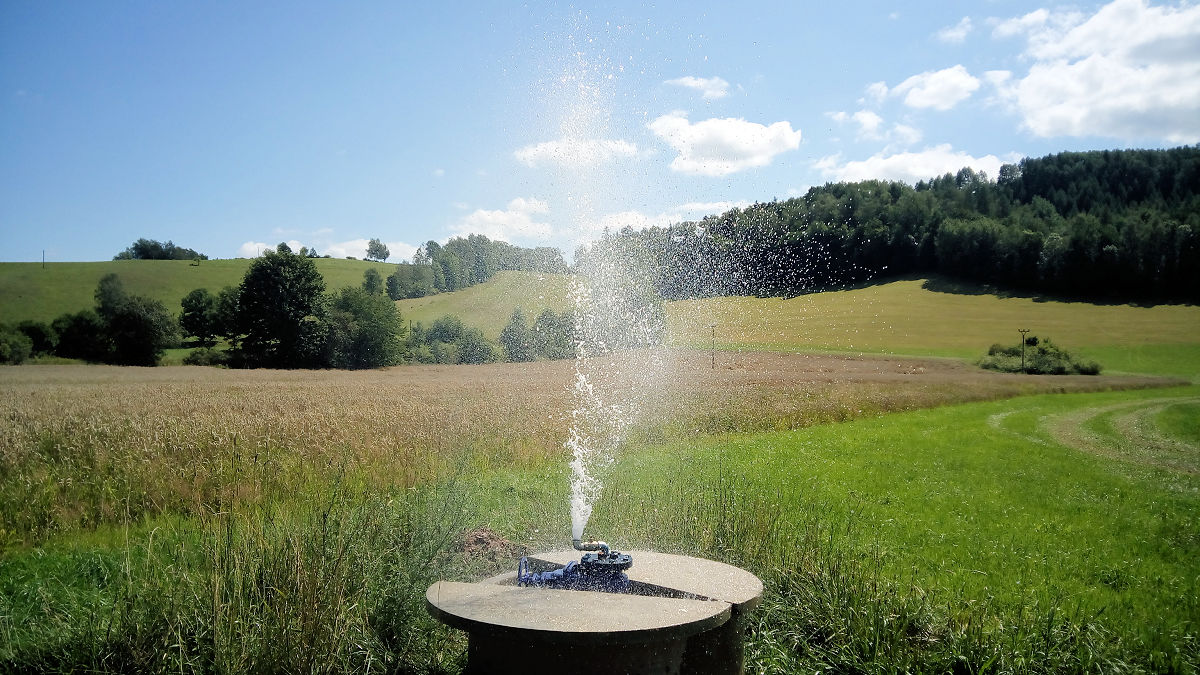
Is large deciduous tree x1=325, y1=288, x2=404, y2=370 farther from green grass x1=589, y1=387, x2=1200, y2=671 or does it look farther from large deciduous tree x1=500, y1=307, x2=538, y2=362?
green grass x1=589, y1=387, x2=1200, y2=671

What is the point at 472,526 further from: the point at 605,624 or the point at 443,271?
the point at 443,271

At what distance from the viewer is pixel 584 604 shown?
478 cm

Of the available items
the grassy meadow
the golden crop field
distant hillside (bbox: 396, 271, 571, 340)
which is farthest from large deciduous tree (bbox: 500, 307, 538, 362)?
the grassy meadow

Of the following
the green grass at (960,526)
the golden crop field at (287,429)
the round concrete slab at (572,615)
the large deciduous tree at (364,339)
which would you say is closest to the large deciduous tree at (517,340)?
the large deciduous tree at (364,339)

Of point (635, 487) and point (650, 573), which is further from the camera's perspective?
point (635, 487)

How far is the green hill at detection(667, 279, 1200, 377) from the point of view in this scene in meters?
58.1

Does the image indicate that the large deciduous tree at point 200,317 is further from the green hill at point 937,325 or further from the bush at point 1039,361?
the bush at point 1039,361

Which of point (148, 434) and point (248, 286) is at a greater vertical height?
point (248, 286)

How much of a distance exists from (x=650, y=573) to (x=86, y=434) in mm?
13838

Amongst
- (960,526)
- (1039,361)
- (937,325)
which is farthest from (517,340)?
(960,526)

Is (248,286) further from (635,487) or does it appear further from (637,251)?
(635,487)

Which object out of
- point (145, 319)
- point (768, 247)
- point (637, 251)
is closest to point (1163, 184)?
point (768, 247)

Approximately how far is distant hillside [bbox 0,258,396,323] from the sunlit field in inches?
2536

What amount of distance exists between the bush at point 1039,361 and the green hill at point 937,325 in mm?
1907
